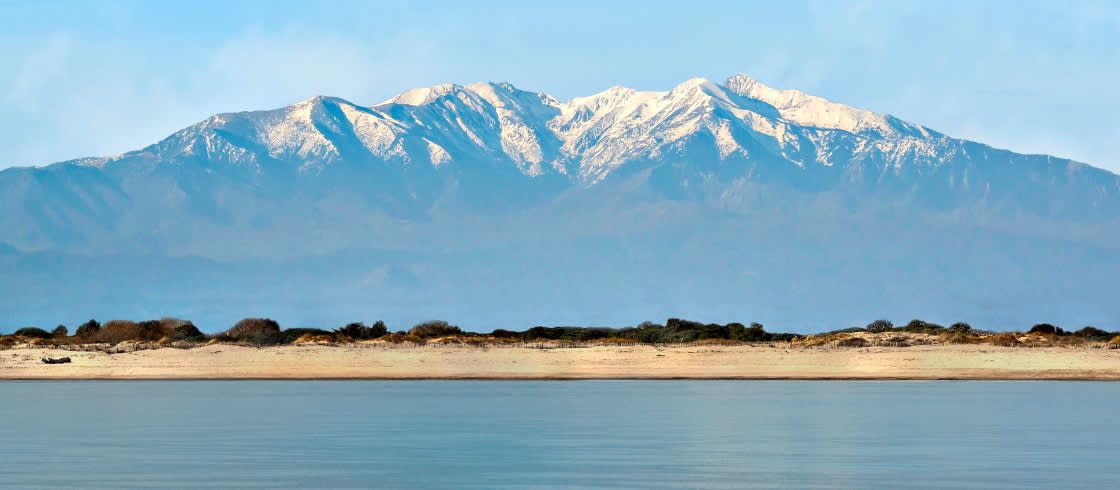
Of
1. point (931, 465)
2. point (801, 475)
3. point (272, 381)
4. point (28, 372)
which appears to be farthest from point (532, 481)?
point (28, 372)

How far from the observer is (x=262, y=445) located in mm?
30312

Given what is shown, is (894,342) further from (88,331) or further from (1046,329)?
(88,331)

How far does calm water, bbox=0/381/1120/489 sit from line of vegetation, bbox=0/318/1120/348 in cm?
2215

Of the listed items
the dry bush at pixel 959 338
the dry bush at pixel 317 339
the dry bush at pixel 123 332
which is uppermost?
the dry bush at pixel 123 332

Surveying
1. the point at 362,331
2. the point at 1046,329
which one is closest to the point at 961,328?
the point at 1046,329

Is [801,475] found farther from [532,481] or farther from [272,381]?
[272,381]

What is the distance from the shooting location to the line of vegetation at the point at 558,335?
73688mm

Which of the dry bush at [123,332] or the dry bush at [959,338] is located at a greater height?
the dry bush at [123,332]

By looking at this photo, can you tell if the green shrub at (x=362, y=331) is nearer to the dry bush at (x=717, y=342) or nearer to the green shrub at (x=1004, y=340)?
the dry bush at (x=717, y=342)

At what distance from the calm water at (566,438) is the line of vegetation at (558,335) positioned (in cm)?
2215

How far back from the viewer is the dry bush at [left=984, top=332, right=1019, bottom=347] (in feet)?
226

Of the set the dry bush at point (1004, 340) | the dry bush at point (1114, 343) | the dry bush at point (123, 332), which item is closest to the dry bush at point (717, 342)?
the dry bush at point (1004, 340)

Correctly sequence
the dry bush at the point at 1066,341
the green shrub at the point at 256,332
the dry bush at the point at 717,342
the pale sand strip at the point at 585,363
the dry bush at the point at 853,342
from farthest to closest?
the green shrub at the point at 256,332
the dry bush at the point at 717,342
the dry bush at the point at 853,342
the dry bush at the point at 1066,341
the pale sand strip at the point at 585,363

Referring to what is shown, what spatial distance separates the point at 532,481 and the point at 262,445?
8.31m
